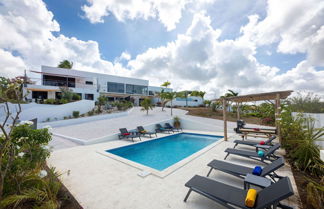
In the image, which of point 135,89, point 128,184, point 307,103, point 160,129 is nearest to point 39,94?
point 135,89

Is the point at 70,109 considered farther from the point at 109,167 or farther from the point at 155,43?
the point at 109,167

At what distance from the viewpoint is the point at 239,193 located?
9.33ft

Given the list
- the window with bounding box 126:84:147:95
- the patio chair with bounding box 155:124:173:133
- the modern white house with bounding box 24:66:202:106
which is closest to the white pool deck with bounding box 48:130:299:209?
the patio chair with bounding box 155:124:173:133

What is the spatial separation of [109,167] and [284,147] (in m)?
8.66

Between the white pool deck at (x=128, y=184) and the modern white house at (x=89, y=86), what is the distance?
66.2 feet

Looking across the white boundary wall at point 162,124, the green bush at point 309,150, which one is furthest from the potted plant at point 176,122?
the green bush at point 309,150

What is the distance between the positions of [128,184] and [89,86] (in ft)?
96.2

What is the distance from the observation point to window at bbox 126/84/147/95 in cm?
3538

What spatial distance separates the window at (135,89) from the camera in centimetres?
3538

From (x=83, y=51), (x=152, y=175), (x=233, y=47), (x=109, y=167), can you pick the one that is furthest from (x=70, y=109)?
(x=233, y=47)

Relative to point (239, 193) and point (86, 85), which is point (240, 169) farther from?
point (86, 85)

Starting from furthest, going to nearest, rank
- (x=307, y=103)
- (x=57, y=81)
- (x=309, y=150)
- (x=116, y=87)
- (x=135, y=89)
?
(x=135, y=89) → (x=116, y=87) → (x=57, y=81) → (x=307, y=103) → (x=309, y=150)

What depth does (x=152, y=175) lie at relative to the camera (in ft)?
14.8

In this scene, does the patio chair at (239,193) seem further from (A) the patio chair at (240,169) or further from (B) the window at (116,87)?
(B) the window at (116,87)
